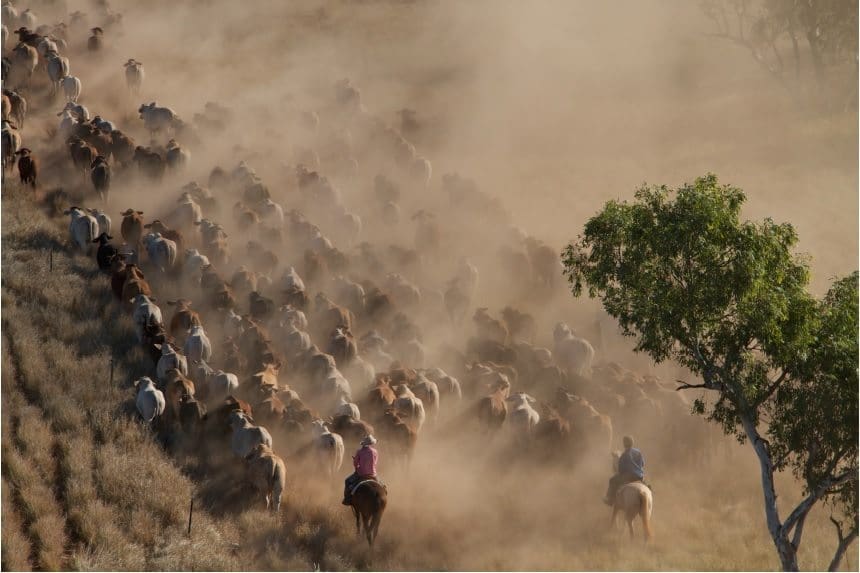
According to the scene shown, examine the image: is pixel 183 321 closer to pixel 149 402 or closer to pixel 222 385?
pixel 222 385

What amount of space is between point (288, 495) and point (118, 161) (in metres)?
20.2

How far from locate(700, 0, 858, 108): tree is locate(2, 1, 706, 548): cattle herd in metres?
28.0

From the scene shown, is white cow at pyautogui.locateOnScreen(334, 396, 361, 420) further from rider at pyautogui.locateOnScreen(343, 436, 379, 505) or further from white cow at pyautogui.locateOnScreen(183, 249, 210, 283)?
white cow at pyautogui.locateOnScreen(183, 249, 210, 283)

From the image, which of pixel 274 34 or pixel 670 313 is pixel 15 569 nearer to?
pixel 670 313

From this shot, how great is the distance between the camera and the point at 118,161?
36.5 m

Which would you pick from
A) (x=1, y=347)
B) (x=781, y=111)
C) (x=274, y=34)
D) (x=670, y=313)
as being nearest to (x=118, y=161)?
(x=1, y=347)

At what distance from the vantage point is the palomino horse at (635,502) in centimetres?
2141

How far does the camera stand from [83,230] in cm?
3002

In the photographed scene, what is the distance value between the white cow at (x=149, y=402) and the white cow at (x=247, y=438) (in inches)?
81.5

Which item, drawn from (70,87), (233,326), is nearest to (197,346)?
(233,326)

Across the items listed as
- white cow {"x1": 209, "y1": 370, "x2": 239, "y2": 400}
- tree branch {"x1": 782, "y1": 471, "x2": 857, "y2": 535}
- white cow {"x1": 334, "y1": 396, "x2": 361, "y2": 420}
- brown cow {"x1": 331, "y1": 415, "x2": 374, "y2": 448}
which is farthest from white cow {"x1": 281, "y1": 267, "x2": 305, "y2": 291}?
tree branch {"x1": 782, "y1": 471, "x2": 857, "y2": 535}

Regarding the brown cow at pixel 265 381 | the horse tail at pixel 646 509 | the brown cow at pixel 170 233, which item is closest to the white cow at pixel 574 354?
the horse tail at pixel 646 509

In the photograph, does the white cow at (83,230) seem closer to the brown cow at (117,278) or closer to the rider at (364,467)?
the brown cow at (117,278)

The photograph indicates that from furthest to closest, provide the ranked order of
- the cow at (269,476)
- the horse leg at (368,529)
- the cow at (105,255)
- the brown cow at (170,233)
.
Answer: the brown cow at (170,233) → the cow at (105,255) → the cow at (269,476) → the horse leg at (368,529)
